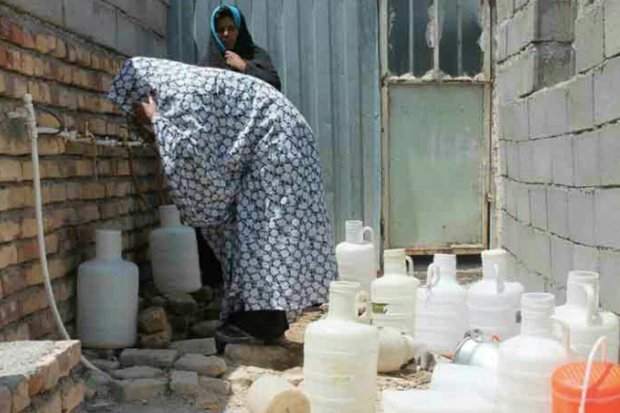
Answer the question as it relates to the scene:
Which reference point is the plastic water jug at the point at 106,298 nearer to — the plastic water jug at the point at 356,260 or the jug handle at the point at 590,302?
the plastic water jug at the point at 356,260

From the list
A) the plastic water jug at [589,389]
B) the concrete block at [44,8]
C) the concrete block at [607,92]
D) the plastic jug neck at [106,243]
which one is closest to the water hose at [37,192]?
the concrete block at [44,8]

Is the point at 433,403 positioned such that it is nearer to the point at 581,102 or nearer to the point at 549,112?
the point at 581,102

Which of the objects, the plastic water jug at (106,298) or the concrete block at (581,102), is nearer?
the concrete block at (581,102)

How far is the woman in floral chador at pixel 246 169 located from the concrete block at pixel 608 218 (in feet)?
4.83

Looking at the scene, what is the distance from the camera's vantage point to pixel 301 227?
4.49m

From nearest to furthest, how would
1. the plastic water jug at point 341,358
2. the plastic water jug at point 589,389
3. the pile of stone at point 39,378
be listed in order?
the plastic water jug at point 589,389 → the pile of stone at point 39,378 → the plastic water jug at point 341,358

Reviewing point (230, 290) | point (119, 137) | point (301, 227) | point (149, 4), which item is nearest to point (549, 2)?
point (301, 227)

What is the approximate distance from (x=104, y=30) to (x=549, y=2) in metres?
Answer: 2.56

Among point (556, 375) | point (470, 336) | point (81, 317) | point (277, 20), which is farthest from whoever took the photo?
point (277, 20)

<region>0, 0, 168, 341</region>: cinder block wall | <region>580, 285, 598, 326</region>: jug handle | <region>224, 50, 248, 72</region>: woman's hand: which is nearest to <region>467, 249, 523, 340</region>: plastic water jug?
<region>580, 285, 598, 326</region>: jug handle

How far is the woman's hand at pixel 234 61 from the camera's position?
6.00 m

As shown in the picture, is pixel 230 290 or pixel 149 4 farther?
pixel 149 4

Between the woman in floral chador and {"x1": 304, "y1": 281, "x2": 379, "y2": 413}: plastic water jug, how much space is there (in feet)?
3.60

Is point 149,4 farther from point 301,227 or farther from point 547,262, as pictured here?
point 547,262
